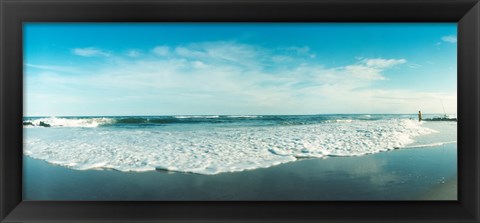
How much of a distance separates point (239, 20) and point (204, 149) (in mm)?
1282

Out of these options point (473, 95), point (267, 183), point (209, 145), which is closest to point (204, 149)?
point (209, 145)

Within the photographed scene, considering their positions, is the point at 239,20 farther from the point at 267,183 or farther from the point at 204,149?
the point at 204,149

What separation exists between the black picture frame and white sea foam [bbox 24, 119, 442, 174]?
0.80ft

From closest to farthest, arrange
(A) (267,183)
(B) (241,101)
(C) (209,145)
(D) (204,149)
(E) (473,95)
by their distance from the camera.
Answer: (E) (473,95), (A) (267,183), (D) (204,149), (C) (209,145), (B) (241,101)

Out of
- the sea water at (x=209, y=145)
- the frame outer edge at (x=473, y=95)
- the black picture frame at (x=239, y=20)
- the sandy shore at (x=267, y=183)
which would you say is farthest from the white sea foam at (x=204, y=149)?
the frame outer edge at (x=473, y=95)

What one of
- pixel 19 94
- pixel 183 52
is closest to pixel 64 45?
pixel 19 94

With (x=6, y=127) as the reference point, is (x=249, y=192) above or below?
below

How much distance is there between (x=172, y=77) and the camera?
1935mm

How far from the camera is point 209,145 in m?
2.17

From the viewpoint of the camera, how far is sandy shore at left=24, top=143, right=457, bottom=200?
1217 mm

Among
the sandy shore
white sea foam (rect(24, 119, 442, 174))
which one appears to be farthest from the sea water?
the sandy shore

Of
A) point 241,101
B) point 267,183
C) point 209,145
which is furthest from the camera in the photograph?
point 241,101

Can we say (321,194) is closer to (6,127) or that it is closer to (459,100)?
(459,100)

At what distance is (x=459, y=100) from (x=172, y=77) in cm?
184
